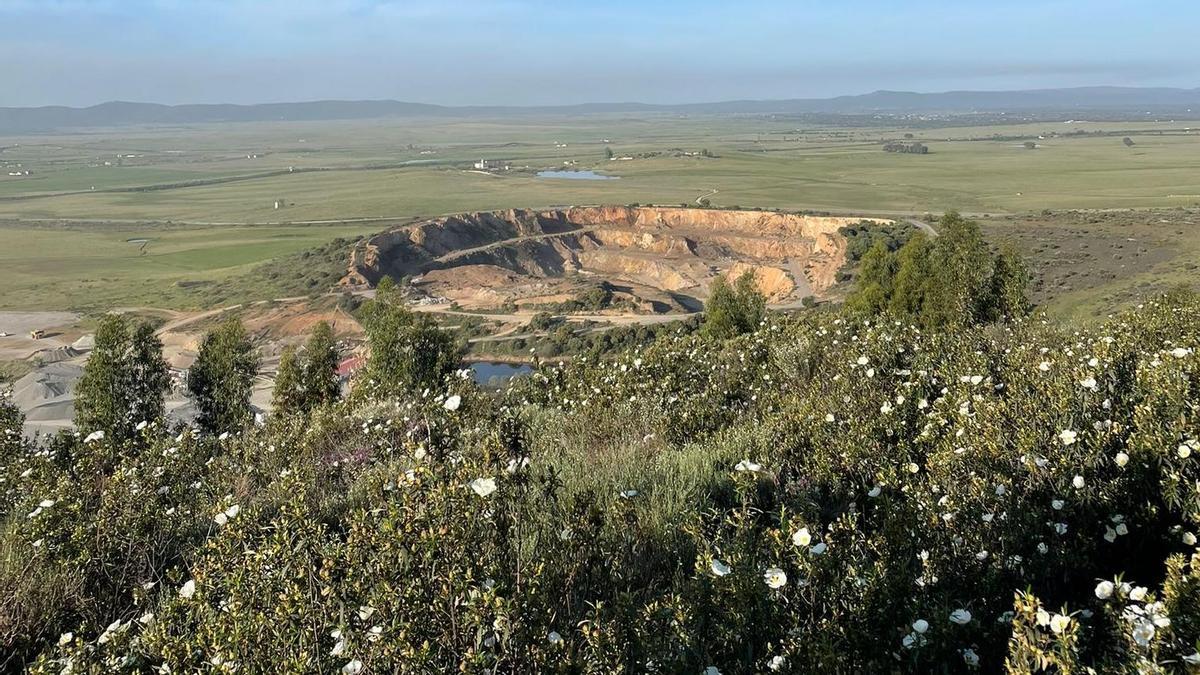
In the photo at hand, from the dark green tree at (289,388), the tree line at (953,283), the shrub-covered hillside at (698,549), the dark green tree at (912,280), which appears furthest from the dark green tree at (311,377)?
the dark green tree at (912,280)

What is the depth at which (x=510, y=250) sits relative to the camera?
254 ft

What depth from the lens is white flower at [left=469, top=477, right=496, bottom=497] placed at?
3.30 metres

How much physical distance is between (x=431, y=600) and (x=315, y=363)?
59.3 ft

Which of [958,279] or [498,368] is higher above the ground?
[958,279]

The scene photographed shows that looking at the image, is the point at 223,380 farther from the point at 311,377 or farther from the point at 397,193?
the point at 397,193

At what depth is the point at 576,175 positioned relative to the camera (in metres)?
143

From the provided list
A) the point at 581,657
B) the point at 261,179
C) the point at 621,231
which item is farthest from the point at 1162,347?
the point at 261,179

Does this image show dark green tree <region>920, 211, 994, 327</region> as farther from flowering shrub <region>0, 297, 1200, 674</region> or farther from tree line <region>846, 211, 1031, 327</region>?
flowering shrub <region>0, 297, 1200, 674</region>

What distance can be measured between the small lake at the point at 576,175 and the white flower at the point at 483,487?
135 m

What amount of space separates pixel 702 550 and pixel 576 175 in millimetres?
142879

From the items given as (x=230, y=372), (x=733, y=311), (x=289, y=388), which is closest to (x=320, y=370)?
(x=289, y=388)

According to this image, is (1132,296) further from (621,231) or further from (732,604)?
(621,231)

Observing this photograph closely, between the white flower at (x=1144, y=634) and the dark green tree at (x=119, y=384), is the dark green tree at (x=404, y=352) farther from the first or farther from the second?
the white flower at (x=1144, y=634)

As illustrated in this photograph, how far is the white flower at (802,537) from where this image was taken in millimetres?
3343
